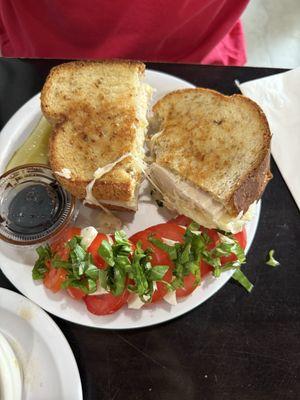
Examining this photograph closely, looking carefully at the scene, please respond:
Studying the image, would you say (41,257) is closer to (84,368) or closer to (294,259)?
(84,368)

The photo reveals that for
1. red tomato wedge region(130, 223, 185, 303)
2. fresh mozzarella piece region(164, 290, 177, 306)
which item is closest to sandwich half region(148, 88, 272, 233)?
red tomato wedge region(130, 223, 185, 303)

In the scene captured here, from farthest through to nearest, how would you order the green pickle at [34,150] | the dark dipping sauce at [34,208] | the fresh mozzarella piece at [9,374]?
the green pickle at [34,150] < the dark dipping sauce at [34,208] < the fresh mozzarella piece at [9,374]

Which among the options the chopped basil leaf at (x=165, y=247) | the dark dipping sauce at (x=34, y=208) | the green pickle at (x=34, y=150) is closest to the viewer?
the chopped basil leaf at (x=165, y=247)

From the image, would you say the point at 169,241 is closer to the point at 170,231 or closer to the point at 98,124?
the point at 170,231

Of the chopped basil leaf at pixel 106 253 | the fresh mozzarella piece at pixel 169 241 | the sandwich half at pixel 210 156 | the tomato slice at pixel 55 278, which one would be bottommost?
the tomato slice at pixel 55 278

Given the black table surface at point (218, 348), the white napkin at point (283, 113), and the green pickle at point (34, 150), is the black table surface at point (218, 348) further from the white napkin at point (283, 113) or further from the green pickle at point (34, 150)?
the green pickle at point (34, 150)

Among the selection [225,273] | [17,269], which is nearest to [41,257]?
[17,269]

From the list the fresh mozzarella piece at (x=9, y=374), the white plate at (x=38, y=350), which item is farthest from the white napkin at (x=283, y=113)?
the fresh mozzarella piece at (x=9, y=374)
